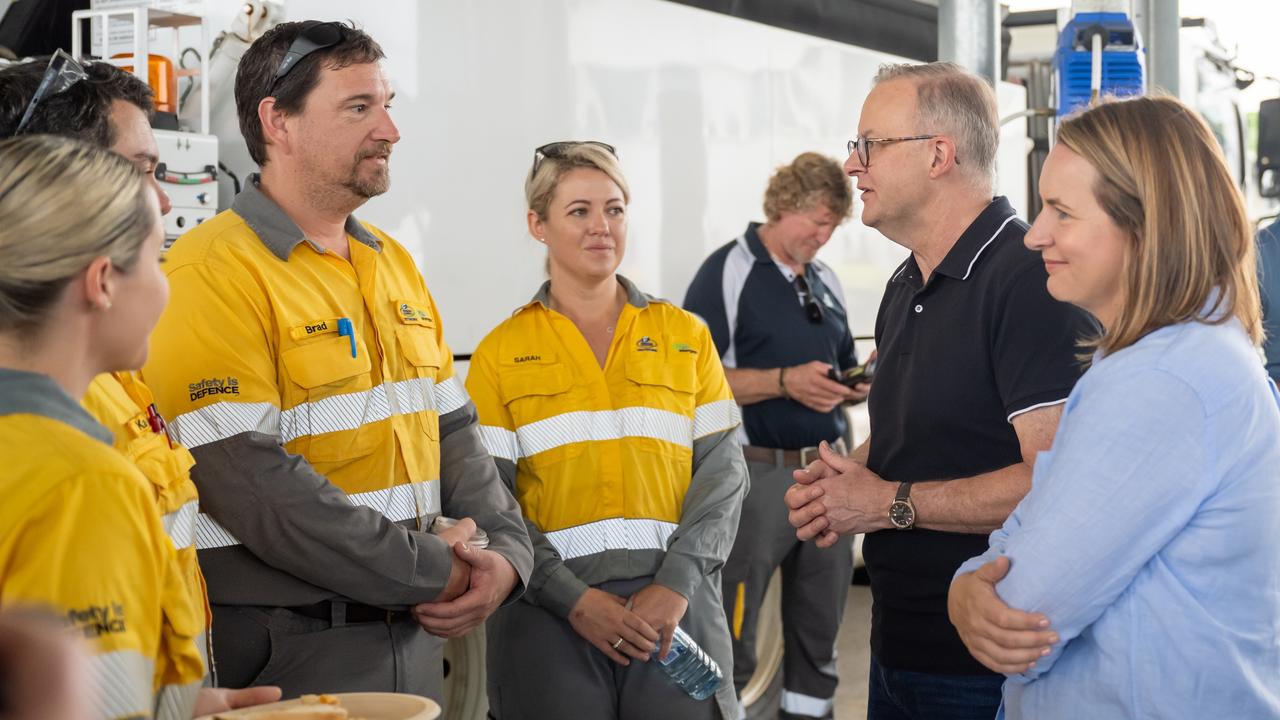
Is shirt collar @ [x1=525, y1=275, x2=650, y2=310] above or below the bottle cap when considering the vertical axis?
above

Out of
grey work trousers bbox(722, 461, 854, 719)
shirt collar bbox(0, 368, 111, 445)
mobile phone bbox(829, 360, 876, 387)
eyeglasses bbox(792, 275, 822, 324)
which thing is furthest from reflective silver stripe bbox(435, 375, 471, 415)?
eyeglasses bbox(792, 275, 822, 324)

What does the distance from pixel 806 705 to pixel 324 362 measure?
3.05 metres

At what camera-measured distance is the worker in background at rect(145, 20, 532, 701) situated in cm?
242

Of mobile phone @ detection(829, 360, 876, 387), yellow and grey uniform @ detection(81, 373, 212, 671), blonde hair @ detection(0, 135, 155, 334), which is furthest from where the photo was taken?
mobile phone @ detection(829, 360, 876, 387)

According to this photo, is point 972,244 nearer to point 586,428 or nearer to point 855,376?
point 586,428

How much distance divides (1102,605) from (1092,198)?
58cm

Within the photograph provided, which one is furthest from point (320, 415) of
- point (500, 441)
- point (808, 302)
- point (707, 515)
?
point (808, 302)

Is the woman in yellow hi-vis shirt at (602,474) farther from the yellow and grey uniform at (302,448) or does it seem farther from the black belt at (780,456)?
the black belt at (780,456)

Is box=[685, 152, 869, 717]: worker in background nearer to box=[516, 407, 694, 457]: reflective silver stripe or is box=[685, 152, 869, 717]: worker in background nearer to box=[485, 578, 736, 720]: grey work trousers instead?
box=[516, 407, 694, 457]: reflective silver stripe

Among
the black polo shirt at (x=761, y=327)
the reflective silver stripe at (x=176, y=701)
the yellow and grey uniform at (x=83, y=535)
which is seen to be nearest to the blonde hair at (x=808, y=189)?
the black polo shirt at (x=761, y=327)

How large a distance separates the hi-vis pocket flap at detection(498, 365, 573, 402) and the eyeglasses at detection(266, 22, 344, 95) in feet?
2.98

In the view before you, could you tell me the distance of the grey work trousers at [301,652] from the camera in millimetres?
2471

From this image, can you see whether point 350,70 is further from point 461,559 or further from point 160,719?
→ point 160,719

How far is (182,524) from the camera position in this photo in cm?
211
